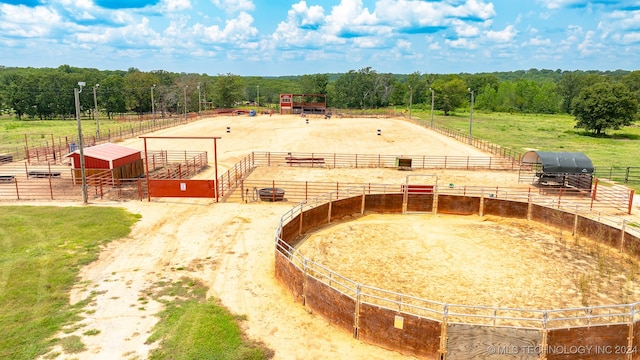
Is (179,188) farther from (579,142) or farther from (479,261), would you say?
(579,142)

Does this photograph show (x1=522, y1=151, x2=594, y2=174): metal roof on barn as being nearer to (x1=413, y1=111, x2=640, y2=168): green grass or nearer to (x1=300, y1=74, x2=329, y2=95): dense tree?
(x1=413, y1=111, x2=640, y2=168): green grass

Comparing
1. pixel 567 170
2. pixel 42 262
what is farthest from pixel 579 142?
pixel 42 262

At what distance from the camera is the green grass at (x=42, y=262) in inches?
465

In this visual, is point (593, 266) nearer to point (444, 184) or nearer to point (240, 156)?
point (444, 184)

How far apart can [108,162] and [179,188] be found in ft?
21.3

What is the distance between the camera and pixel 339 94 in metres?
138

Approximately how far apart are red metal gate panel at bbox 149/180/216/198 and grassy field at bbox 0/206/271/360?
422cm

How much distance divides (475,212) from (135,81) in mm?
102161

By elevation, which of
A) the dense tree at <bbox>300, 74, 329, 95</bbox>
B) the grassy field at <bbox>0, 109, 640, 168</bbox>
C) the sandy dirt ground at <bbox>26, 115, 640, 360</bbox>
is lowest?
the sandy dirt ground at <bbox>26, 115, 640, 360</bbox>

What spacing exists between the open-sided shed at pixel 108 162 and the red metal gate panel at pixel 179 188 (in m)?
4.26

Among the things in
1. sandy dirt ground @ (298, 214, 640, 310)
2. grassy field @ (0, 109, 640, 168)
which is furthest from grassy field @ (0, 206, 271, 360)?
grassy field @ (0, 109, 640, 168)

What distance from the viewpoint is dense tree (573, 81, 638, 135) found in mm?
63719

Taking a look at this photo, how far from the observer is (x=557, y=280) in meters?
16.1

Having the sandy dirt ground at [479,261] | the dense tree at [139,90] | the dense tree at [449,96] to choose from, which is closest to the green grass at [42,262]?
the sandy dirt ground at [479,261]
